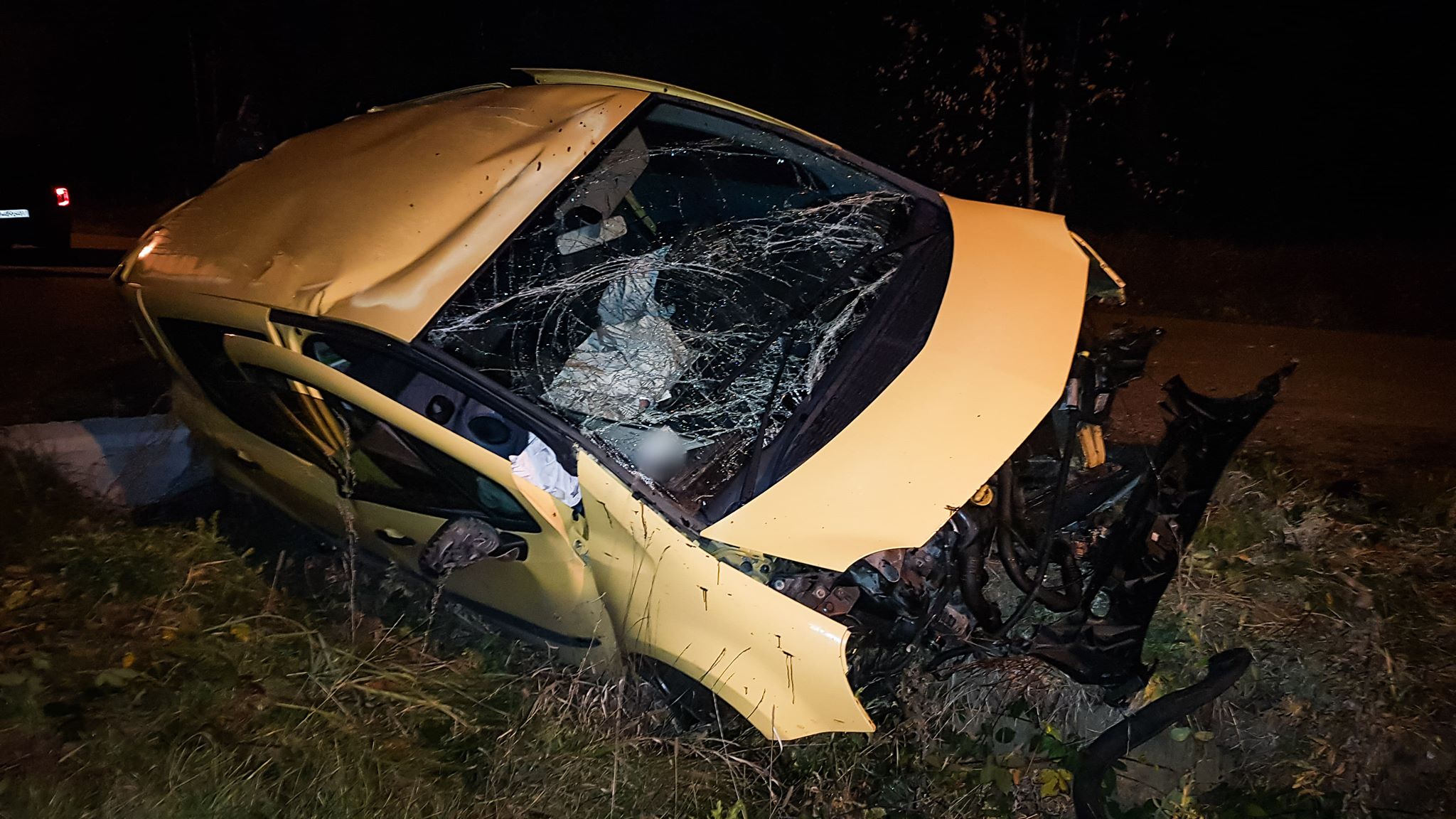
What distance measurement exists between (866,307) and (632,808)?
172cm

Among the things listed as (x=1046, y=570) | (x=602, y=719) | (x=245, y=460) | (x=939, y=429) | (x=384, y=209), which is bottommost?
(x=602, y=719)

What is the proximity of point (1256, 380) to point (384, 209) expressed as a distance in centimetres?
509

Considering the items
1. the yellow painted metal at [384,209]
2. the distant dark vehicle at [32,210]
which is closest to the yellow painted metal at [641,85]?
the yellow painted metal at [384,209]

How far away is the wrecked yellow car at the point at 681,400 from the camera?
248cm

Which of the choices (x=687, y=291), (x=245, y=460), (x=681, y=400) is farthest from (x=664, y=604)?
(x=245, y=460)

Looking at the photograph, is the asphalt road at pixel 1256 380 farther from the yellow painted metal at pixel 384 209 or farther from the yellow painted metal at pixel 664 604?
the yellow painted metal at pixel 664 604

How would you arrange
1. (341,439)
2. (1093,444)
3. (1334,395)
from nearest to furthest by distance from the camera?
(341,439) < (1093,444) < (1334,395)

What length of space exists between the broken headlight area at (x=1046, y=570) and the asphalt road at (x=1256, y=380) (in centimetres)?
196

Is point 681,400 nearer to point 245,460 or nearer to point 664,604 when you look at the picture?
point 664,604

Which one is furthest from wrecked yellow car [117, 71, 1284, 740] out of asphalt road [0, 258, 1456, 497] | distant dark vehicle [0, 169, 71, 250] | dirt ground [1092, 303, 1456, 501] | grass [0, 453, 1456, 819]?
distant dark vehicle [0, 169, 71, 250]

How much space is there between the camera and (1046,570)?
2791 mm

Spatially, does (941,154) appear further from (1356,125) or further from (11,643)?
(11,643)

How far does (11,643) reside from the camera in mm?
3217

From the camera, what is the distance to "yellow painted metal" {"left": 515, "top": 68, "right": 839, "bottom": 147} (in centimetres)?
362
